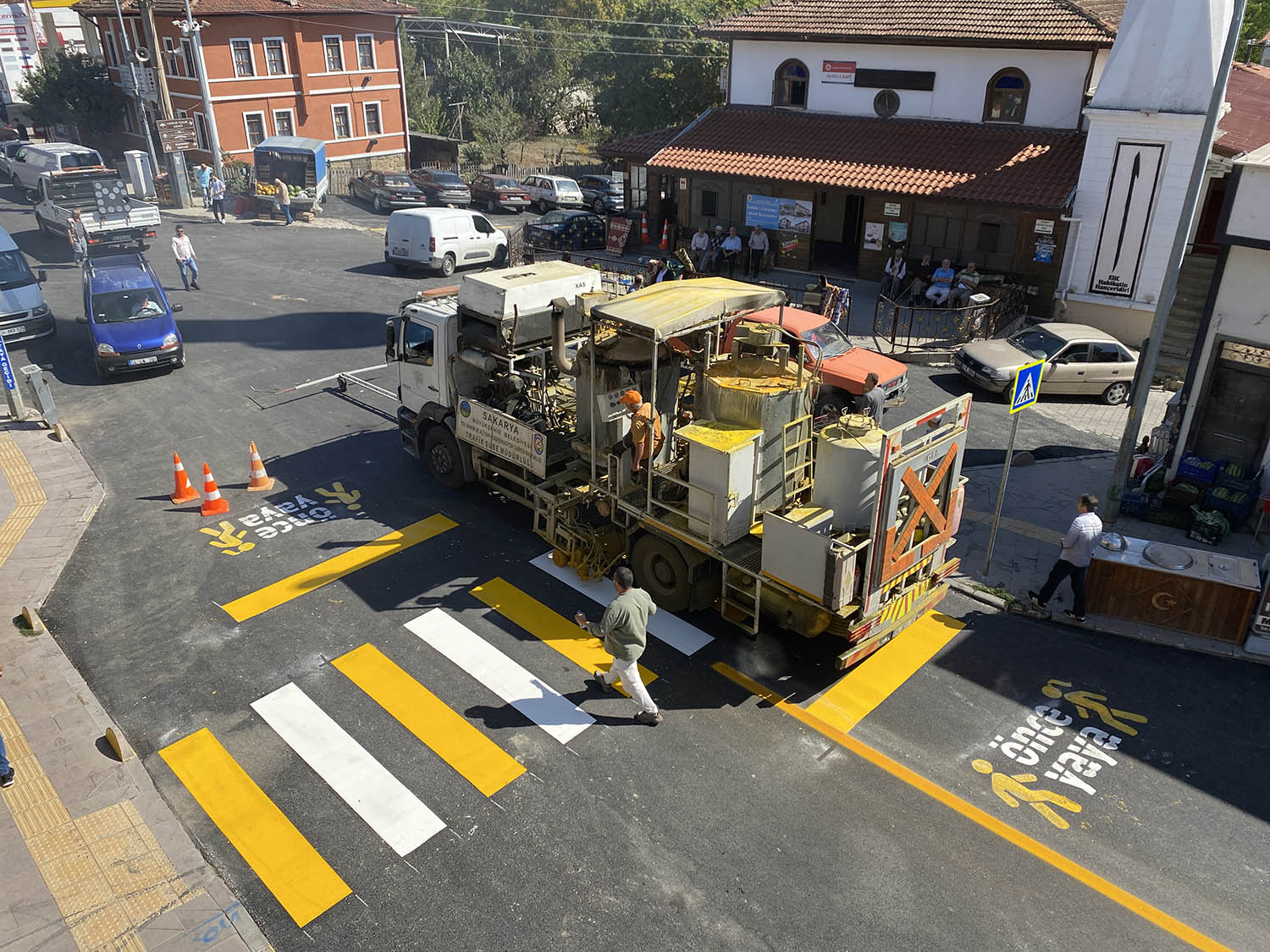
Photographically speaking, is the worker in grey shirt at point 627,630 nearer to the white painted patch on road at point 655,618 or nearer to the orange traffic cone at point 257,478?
the white painted patch on road at point 655,618

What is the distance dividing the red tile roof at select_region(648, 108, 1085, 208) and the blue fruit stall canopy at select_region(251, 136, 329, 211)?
16.4 meters

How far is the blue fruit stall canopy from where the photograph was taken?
3647 cm

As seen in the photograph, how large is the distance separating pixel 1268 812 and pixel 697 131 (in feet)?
81.5

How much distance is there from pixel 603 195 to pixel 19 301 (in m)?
23.1

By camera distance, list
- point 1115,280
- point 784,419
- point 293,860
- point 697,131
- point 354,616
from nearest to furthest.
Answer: point 293,860 < point 784,419 < point 354,616 < point 1115,280 < point 697,131

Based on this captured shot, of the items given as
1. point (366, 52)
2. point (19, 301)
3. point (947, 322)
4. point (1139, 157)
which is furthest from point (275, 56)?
point (1139, 157)

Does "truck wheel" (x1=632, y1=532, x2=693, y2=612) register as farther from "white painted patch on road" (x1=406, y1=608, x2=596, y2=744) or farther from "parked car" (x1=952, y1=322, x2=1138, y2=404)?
"parked car" (x1=952, y1=322, x2=1138, y2=404)

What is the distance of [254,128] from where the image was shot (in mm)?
40594

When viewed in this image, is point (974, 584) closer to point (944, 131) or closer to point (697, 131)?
point (944, 131)

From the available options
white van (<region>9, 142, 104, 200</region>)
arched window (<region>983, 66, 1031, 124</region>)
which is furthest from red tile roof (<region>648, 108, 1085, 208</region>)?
white van (<region>9, 142, 104, 200</region>)

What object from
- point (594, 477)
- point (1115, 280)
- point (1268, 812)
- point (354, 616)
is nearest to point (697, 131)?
point (1115, 280)

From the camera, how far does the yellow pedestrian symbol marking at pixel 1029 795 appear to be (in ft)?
26.6

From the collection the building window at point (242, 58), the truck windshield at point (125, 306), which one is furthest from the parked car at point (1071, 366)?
the building window at point (242, 58)

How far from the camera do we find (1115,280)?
21594mm
